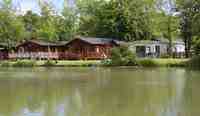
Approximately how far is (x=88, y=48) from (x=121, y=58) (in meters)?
9.90

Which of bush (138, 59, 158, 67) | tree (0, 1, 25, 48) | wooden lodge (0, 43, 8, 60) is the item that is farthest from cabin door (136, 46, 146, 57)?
wooden lodge (0, 43, 8, 60)

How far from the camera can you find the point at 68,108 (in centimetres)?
1243

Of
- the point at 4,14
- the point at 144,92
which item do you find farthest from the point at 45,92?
the point at 4,14

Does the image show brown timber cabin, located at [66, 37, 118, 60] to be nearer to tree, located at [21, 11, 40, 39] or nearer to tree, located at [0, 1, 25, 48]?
tree, located at [0, 1, 25, 48]

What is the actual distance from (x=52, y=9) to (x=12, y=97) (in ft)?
126

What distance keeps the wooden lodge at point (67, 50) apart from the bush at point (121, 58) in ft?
21.1

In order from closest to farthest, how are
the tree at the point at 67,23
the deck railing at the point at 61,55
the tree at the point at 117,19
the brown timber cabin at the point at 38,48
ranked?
the deck railing at the point at 61,55, the brown timber cabin at the point at 38,48, the tree at the point at 117,19, the tree at the point at 67,23

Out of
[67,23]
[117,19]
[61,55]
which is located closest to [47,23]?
[67,23]

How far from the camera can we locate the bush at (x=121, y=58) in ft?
120

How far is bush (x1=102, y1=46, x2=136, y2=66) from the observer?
120 ft

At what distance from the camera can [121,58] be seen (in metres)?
37.1

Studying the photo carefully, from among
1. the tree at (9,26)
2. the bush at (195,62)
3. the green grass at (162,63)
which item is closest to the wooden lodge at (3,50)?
the tree at (9,26)

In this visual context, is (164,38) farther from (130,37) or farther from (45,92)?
(45,92)

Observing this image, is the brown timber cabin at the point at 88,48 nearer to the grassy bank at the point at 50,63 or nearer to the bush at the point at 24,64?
the grassy bank at the point at 50,63
